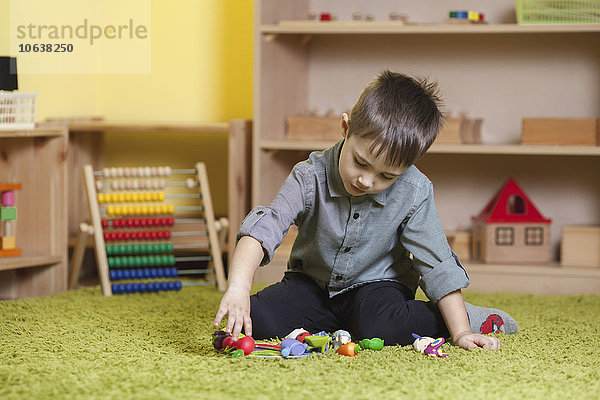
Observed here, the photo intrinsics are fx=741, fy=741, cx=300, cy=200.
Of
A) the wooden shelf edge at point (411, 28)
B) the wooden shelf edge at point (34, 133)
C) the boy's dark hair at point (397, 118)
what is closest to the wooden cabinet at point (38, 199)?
the wooden shelf edge at point (34, 133)

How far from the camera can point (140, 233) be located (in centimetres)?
192

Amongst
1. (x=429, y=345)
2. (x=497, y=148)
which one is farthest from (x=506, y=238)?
(x=429, y=345)

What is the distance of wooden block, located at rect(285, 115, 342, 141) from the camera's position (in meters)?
2.00

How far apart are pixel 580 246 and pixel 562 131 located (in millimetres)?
321

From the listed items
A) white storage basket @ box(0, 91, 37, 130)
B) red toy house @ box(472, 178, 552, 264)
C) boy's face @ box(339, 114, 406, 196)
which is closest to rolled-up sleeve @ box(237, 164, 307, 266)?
boy's face @ box(339, 114, 406, 196)

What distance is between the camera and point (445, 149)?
1905 mm

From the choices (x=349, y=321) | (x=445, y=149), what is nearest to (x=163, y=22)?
(x=445, y=149)

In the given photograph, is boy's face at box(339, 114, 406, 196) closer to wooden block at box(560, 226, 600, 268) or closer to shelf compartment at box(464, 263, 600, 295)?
shelf compartment at box(464, 263, 600, 295)

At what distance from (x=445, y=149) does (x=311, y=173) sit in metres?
0.73

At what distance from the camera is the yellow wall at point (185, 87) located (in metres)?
2.29

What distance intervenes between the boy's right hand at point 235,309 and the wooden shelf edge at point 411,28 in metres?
1.06

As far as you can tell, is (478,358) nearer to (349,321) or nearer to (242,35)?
(349,321)

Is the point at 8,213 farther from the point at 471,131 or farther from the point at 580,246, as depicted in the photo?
the point at 580,246

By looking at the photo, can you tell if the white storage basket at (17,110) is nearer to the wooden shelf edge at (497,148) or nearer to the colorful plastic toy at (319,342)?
the wooden shelf edge at (497,148)
